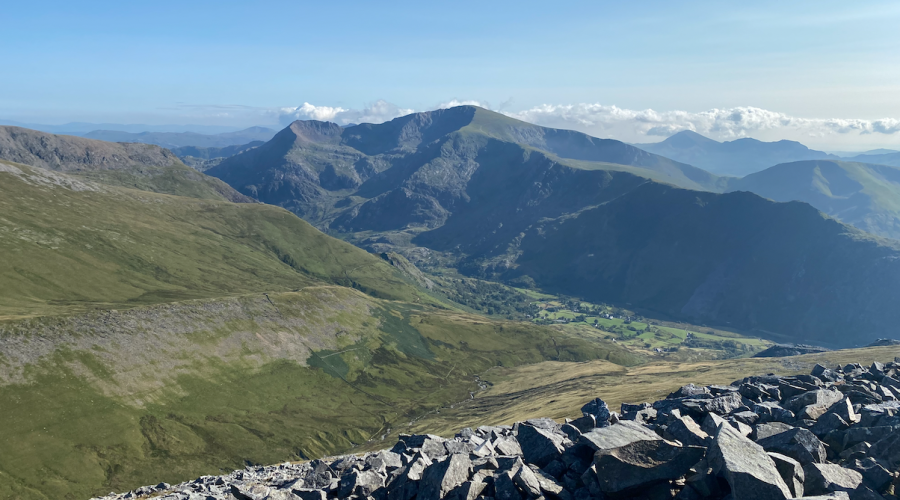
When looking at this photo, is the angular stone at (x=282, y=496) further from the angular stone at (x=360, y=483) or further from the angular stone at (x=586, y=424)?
the angular stone at (x=586, y=424)

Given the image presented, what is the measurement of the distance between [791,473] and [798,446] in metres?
5.49

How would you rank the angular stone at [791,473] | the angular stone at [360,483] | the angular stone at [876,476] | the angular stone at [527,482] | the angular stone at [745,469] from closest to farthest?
the angular stone at [745,469] < the angular stone at [791,473] < the angular stone at [876,476] < the angular stone at [527,482] < the angular stone at [360,483]

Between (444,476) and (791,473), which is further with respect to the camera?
(444,476)

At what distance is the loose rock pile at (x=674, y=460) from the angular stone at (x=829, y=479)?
7 centimetres

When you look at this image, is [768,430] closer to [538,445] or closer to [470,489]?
[538,445]

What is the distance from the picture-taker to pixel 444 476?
116 feet

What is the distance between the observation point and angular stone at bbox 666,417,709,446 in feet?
124

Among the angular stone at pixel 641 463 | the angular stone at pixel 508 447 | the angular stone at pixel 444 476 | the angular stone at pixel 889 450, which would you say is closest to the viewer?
the angular stone at pixel 641 463

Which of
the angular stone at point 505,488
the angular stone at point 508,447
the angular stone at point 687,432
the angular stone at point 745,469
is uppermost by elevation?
the angular stone at point 745,469

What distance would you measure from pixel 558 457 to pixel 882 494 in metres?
20.2

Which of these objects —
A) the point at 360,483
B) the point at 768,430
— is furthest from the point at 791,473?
the point at 360,483

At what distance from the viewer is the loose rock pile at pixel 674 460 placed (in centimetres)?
3041

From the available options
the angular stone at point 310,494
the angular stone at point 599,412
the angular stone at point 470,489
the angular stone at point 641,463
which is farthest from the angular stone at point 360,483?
the angular stone at point 599,412

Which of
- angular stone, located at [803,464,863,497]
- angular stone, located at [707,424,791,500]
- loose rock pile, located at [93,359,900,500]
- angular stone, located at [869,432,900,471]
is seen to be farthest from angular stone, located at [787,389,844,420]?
angular stone, located at [707,424,791,500]
